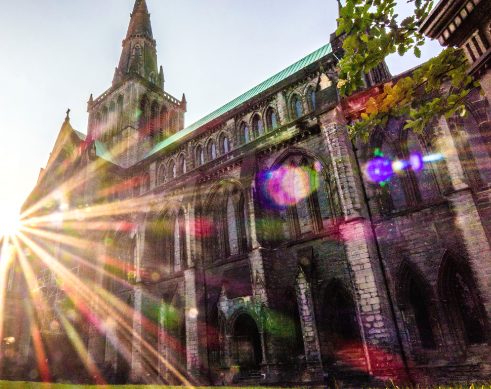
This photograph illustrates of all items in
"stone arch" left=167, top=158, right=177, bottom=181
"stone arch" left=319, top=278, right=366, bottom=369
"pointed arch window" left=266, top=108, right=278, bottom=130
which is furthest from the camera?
"stone arch" left=167, top=158, right=177, bottom=181

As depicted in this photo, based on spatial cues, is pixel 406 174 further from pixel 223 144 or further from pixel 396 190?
pixel 223 144

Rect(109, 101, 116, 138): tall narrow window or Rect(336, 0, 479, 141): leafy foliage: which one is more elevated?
Rect(109, 101, 116, 138): tall narrow window

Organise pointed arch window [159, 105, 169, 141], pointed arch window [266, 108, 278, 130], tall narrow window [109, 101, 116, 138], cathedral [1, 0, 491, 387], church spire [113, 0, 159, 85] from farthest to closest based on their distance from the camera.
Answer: church spire [113, 0, 159, 85] → pointed arch window [159, 105, 169, 141] → tall narrow window [109, 101, 116, 138] → pointed arch window [266, 108, 278, 130] → cathedral [1, 0, 491, 387]

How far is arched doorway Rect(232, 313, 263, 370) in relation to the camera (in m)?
15.2

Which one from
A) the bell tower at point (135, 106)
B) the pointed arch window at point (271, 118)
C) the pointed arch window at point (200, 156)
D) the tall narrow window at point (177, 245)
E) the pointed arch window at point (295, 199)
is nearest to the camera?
the pointed arch window at point (295, 199)

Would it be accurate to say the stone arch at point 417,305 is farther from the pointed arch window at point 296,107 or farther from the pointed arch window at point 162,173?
the pointed arch window at point 162,173

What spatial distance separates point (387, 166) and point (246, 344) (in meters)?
9.49

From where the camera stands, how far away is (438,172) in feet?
40.5

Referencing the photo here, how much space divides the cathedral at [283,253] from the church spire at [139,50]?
10971mm

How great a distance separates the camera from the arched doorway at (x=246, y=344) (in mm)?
15164

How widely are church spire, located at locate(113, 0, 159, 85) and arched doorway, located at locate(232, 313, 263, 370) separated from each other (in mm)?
26533

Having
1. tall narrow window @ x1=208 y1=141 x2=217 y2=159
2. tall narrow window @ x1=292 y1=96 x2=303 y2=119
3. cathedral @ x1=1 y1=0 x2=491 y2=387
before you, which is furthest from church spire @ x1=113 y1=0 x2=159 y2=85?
tall narrow window @ x1=292 y1=96 x2=303 y2=119

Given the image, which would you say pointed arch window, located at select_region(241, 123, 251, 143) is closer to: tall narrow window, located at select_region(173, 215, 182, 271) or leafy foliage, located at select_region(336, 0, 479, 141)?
tall narrow window, located at select_region(173, 215, 182, 271)

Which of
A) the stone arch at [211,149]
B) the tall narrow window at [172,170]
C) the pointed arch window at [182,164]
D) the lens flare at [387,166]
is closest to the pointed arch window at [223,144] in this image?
the stone arch at [211,149]
